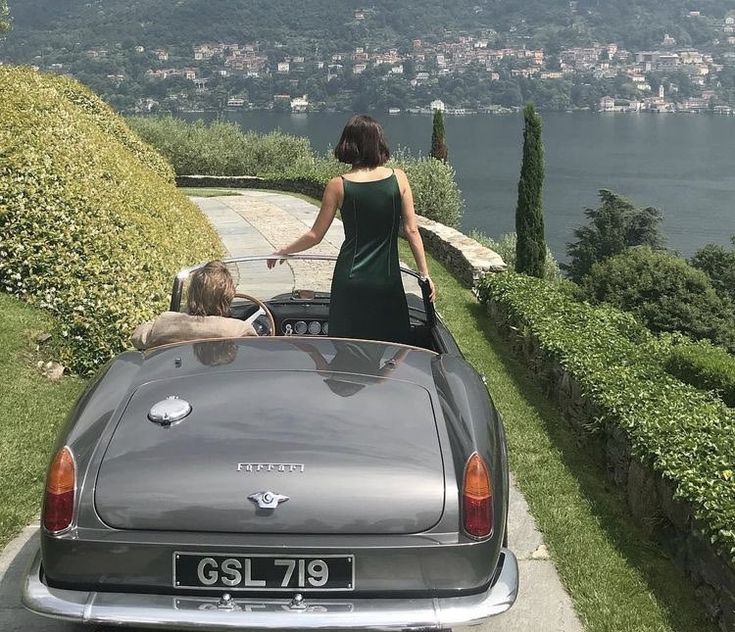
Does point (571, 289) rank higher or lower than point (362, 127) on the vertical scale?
lower

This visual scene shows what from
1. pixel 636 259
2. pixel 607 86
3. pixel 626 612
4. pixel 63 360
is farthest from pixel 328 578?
pixel 607 86

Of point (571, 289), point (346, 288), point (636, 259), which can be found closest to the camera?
point (346, 288)

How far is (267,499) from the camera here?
8.18ft

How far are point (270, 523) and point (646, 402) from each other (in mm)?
3213

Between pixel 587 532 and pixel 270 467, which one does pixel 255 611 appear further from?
pixel 587 532

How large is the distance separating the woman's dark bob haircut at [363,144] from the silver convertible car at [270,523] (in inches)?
78.3

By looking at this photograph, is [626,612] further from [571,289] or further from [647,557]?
[571,289]

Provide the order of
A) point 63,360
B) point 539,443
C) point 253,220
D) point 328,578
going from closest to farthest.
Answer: point 328,578
point 539,443
point 63,360
point 253,220

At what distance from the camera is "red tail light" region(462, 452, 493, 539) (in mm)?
2604

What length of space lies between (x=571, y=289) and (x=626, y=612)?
10204 millimetres

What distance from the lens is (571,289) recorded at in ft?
44.1

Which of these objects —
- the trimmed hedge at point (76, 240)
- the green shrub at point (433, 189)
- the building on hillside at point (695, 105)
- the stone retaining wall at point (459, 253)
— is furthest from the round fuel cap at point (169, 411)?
the building on hillside at point (695, 105)

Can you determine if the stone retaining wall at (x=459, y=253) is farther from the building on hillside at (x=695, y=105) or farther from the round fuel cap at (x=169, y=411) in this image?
the building on hillside at (x=695, y=105)

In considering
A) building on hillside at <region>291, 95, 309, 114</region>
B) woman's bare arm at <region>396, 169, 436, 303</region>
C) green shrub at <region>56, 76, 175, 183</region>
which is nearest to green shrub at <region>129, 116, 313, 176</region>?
green shrub at <region>56, 76, 175, 183</region>
